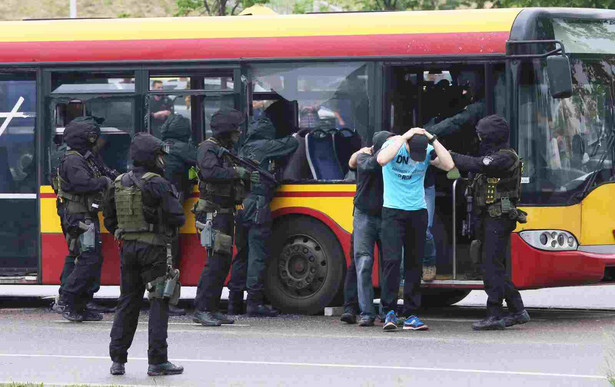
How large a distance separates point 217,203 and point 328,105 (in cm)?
146

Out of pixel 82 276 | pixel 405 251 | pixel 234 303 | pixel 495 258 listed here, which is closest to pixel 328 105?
pixel 405 251

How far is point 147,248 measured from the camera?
380 inches

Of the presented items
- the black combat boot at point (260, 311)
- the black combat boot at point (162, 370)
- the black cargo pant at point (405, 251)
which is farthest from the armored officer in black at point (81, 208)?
the black combat boot at point (162, 370)

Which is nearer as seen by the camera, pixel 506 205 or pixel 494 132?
pixel 494 132

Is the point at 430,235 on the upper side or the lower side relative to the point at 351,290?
upper

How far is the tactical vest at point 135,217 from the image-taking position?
9617mm

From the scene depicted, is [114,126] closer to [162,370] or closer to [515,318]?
[515,318]

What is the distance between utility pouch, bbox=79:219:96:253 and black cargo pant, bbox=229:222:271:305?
1.31 meters

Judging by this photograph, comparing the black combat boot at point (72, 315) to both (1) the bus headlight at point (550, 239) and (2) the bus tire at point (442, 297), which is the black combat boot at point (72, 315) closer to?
(2) the bus tire at point (442, 297)

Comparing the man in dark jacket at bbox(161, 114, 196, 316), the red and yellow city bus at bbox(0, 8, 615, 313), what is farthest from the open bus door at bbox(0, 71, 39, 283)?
the man in dark jacket at bbox(161, 114, 196, 316)

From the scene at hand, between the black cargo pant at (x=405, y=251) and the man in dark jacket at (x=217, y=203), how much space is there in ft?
4.45

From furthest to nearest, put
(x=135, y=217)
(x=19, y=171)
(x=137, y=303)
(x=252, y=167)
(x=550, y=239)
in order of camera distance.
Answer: (x=19, y=171) → (x=252, y=167) → (x=550, y=239) → (x=137, y=303) → (x=135, y=217)

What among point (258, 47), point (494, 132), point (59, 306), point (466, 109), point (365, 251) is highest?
point (258, 47)

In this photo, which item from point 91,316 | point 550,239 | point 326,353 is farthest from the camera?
point 91,316
